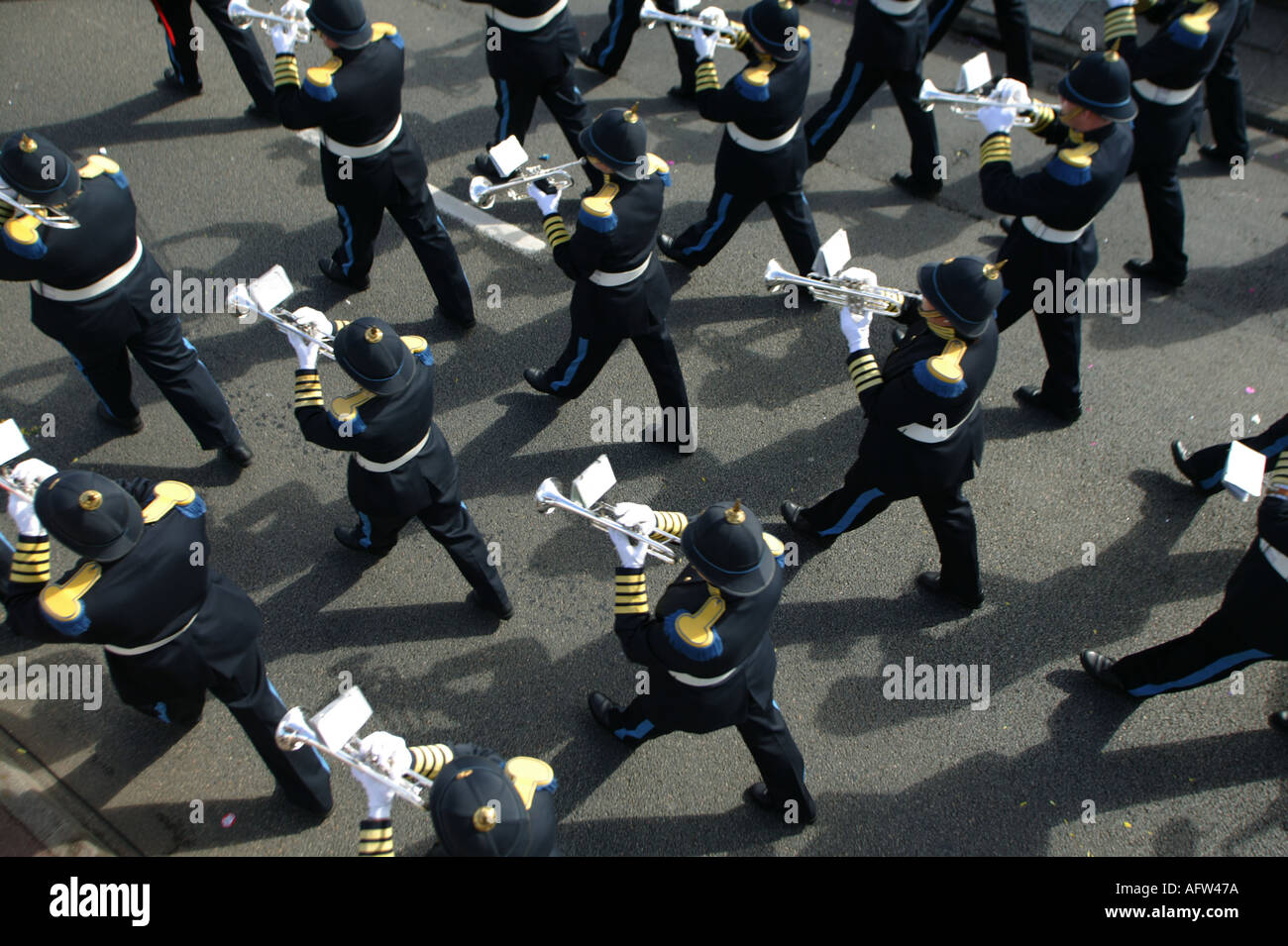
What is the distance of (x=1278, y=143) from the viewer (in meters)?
7.77

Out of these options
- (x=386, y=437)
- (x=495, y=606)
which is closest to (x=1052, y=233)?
(x=495, y=606)

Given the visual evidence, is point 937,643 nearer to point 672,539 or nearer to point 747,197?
point 672,539

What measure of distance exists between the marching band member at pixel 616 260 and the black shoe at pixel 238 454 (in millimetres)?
1789

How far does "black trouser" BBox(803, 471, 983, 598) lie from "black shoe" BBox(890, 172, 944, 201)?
3301mm

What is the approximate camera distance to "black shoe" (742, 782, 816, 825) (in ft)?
14.0

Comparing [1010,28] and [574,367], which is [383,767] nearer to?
[574,367]

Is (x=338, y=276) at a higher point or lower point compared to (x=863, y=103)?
lower

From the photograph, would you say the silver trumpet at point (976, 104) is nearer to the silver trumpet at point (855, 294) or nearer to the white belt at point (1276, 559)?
the silver trumpet at point (855, 294)

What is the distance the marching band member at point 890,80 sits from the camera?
6.55m

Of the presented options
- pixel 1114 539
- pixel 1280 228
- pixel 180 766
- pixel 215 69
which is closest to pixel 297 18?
pixel 215 69

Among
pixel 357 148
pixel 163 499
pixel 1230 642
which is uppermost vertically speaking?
pixel 357 148

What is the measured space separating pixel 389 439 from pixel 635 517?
1103 mm

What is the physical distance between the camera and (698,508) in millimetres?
5426

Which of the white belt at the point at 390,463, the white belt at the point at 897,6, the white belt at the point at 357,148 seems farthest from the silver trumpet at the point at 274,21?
the white belt at the point at 897,6
